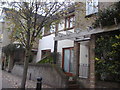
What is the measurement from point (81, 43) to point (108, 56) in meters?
3.52

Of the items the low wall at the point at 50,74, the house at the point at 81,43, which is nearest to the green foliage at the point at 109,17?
the house at the point at 81,43

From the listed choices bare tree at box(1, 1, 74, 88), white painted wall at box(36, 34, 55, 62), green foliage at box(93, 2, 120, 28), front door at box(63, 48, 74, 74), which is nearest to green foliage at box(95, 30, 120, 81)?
green foliage at box(93, 2, 120, 28)

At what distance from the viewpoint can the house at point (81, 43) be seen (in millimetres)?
7524

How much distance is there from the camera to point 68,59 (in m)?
11.4

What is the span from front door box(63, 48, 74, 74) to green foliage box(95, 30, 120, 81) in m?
3.82

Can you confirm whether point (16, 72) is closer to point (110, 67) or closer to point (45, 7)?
point (45, 7)

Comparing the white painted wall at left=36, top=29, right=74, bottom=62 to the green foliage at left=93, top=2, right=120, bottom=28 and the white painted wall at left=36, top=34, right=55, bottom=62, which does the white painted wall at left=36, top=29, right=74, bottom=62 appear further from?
the green foliage at left=93, top=2, right=120, bottom=28

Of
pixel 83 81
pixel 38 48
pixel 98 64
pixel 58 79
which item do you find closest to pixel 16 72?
pixel 38 48

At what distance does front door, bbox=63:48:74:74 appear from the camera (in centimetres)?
1086

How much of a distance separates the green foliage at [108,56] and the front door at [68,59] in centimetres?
382

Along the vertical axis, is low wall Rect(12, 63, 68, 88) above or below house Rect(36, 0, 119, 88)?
below

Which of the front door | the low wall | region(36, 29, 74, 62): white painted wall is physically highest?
region(36, 29, 74, 62): white painted wall

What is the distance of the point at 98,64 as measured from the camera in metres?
7.03

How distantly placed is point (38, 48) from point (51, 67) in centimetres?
805
